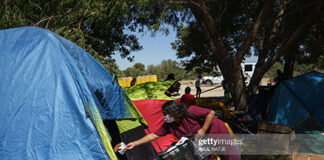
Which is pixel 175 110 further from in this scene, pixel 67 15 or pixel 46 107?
pixel 67 15

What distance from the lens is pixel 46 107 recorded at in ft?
9.30

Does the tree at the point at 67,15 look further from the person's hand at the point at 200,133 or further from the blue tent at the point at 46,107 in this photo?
the person's hand at the point at 200,133

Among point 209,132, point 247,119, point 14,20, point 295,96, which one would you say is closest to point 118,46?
point 14,20

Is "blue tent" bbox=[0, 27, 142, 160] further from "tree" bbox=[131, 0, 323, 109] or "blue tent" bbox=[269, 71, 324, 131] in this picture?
"blue tent" bbox=[269, 71, 324, 131]

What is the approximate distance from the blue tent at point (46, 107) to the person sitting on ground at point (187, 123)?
586 mm

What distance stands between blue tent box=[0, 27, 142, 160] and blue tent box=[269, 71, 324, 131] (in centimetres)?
476

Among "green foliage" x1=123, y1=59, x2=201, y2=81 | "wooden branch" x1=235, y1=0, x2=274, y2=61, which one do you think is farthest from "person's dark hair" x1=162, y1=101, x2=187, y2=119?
"green foliage" x1=123, y1=59, x2=201, y2=81

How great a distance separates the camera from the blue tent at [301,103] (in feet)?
17.7

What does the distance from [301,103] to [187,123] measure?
4.20 meters

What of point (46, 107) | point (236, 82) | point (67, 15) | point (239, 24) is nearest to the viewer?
point (46, 107)

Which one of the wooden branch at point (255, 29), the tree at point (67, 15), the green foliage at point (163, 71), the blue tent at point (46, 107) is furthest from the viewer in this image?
the green foliage at point (163, 71)

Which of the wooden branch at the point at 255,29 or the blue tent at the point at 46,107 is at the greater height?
the wooden branch at the point at 255,29

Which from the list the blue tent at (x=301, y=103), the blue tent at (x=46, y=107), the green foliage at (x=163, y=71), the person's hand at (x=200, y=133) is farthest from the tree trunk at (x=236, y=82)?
the green foliage at (x=163, y=71)

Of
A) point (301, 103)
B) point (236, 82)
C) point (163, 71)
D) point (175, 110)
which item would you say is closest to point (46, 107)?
point (175, 110)
